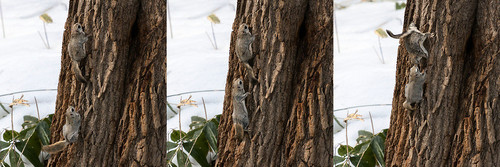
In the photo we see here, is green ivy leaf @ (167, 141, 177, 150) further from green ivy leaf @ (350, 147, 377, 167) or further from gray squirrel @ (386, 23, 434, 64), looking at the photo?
gray squirrel @ (386, 23, 434, 64)

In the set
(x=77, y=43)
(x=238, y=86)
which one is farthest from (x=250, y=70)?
(x=77, y=43)

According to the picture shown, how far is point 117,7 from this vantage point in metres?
2.19

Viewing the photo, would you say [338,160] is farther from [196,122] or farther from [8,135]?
[8,135]

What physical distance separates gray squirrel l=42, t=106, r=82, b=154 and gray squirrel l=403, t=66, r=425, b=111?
4.45ft

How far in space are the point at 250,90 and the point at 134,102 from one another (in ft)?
1.61

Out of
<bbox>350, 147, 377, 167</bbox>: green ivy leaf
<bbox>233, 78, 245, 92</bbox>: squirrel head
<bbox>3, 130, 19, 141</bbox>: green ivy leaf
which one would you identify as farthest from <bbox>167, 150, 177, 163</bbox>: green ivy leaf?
<bbox>350, 147, 377, 167</bbox>: green ivy leaf

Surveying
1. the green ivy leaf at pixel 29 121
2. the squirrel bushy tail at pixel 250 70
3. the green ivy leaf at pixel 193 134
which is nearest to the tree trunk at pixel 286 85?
the squirrel bushy tail at pixel 250 70

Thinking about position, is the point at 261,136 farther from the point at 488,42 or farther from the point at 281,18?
the point at 488,42

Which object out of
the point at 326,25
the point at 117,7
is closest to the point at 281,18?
the point at 326,25

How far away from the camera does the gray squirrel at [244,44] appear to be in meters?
2.10

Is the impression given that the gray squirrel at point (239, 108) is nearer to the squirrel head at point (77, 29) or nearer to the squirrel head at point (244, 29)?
the squirrel head at point (244, 29)

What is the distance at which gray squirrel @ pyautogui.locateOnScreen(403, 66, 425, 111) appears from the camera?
2.18 m

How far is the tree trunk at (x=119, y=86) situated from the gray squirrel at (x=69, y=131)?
0.14 ft

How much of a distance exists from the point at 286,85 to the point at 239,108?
0.22 metres
